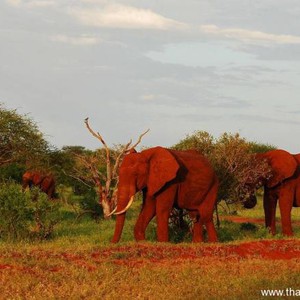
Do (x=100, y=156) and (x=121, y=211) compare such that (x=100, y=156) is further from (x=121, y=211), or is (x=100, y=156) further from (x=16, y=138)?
(x=121, y=211)

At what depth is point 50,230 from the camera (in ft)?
55.0

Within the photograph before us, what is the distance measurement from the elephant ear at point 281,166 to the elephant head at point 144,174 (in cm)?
394

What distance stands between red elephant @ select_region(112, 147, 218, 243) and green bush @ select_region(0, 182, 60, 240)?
204 centimetres

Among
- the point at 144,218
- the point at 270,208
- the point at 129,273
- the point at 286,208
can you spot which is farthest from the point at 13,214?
the point at 286,208

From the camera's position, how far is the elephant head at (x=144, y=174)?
1585 cm

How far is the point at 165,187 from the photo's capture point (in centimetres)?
1603

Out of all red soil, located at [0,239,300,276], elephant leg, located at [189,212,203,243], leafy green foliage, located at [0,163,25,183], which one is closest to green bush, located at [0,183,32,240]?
red soil, located at [0,239,300,276]

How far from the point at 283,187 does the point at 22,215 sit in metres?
7.26

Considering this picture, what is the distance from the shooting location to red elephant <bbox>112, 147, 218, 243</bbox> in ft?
52.1

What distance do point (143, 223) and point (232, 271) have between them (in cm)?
514

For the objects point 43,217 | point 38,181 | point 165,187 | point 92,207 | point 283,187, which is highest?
point 165,187

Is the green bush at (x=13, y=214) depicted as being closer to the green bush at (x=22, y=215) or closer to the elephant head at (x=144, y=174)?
the green bush at (x=22, y=215)

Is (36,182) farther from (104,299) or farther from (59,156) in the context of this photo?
(104,299)

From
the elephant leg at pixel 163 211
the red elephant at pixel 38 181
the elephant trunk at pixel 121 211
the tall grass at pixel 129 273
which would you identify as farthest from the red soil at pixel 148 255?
the red elephant at pixel 38 181
